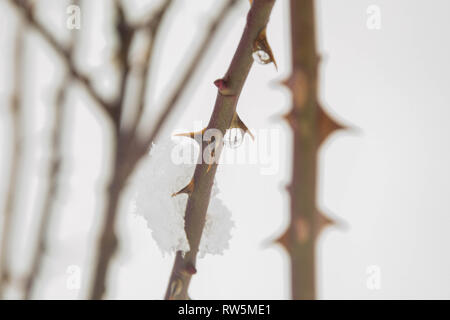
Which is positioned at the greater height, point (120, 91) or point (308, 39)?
point (120, 91)

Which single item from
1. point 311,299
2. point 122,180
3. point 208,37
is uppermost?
point 208,37

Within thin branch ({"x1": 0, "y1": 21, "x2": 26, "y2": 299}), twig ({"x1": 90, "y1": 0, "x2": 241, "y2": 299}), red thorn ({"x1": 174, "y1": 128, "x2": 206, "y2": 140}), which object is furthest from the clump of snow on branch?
thin branch ({"x1": 0, "y1": 21, "x2": 26, "y2": 299})

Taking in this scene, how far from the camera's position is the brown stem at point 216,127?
122 mm

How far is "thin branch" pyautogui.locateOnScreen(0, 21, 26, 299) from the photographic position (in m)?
0.45

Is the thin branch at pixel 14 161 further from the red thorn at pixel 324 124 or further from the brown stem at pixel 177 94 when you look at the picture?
the red thorn at pixel 324 124

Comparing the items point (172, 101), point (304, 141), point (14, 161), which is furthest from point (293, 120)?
point (14, 161)

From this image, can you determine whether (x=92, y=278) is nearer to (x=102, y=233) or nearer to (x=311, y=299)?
(x=102, y=233)

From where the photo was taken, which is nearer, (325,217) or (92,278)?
(325,217)

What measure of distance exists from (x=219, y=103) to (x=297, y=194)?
0.05 m

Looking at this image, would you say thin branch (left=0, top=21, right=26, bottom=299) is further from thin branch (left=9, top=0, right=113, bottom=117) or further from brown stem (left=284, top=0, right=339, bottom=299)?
brown stem (left=284, top=0, right=339, bottom=299)

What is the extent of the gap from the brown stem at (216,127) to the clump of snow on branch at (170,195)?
14 mm

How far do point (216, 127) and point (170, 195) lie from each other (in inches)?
1.7
